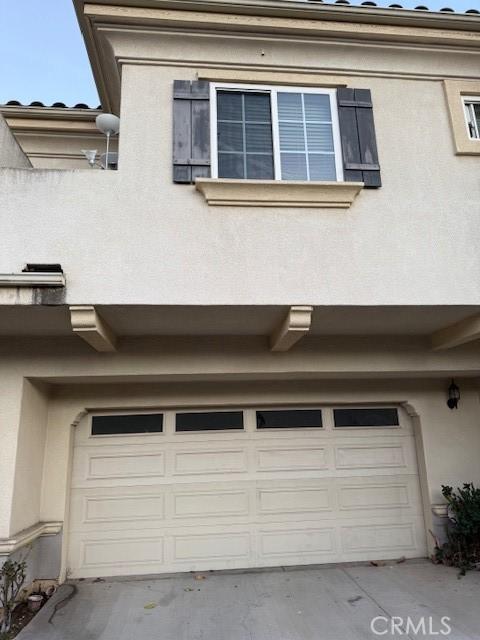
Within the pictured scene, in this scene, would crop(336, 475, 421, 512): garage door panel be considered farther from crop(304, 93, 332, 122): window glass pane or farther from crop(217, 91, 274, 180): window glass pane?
crop(304, 93, 332, 122): window glass pane

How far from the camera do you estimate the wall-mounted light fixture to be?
21.7 feet

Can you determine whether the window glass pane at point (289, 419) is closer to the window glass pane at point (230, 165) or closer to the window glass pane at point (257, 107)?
the window glass pane at point (230, 165)

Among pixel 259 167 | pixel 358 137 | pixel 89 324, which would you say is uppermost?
pixel 358 137

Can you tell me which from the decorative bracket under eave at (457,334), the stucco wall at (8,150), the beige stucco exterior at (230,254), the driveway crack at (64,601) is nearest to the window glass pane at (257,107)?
the beige stucco exterior at (230,254)

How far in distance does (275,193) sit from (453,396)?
4.08 meters

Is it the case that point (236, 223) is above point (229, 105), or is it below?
below

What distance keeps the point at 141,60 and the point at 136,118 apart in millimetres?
802

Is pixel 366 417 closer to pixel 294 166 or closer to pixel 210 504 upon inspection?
pixel 210 504

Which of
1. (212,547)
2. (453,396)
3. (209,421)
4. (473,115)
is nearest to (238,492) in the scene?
(212,547)

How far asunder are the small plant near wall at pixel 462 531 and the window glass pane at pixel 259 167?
488cm

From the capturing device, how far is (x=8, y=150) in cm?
507

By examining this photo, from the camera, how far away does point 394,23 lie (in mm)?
5500

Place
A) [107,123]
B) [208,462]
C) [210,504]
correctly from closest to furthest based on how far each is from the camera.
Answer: [107,123] → [210,504] → [208,462]

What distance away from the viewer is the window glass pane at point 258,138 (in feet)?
17.4
